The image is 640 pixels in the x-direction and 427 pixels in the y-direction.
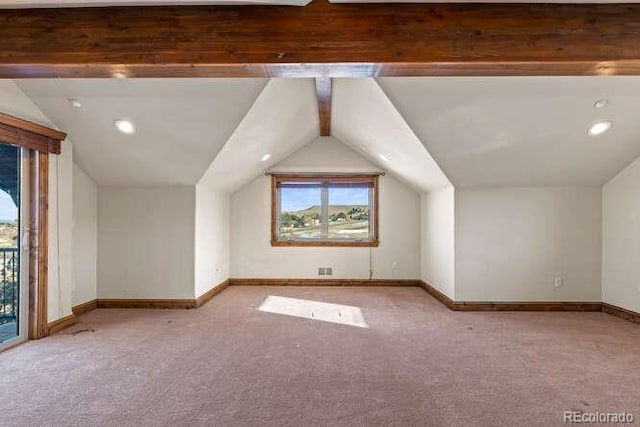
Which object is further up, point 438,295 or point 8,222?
point 8,222

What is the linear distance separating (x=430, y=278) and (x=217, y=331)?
3.54 metres

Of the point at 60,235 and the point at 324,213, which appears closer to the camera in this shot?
the point at 60,235

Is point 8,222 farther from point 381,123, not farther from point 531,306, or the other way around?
point 531,306

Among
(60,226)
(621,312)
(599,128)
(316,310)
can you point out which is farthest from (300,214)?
(621,312)

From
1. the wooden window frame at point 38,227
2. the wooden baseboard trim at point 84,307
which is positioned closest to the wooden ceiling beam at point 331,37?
the wooden window frame at point 38,227

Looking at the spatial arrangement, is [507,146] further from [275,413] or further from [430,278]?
[275,413]

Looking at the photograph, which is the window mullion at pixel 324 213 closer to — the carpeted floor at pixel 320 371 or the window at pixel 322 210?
the window at pixel 322 210

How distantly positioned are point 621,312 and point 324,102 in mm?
4418

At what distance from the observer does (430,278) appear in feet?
19.7

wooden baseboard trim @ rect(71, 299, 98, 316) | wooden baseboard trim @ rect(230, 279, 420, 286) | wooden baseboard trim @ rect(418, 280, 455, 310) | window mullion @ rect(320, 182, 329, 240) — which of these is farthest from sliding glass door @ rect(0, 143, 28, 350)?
wooden baseboard trim @ rect(418, 280, 455, 310)

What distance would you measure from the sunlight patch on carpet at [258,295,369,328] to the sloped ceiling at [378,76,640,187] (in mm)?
2132

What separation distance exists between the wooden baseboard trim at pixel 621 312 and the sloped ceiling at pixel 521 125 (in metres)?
1.59

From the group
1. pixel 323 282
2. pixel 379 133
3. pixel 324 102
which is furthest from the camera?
pixel 323 282

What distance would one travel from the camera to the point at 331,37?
2.14m
